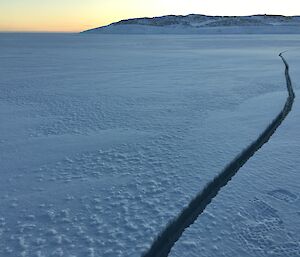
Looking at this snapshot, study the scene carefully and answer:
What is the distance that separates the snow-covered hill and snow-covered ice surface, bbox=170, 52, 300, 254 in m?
68.8

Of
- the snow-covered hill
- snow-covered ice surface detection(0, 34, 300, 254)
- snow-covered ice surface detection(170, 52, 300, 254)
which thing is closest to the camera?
snow-covered ice surface detection(170, 52, 300, 254)

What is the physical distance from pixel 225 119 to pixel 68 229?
2643 millimetres

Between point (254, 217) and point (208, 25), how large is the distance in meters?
93.4

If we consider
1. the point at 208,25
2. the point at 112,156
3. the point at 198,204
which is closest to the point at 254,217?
the point at 198,204

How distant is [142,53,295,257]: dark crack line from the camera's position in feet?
6.01

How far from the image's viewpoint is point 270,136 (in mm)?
3520

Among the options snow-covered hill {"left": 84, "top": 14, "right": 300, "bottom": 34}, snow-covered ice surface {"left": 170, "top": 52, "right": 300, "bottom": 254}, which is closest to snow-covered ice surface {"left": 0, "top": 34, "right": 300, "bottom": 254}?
snow-covered ice surface {"left": 170, "top": 52, "right": 300, "bottom": 254}

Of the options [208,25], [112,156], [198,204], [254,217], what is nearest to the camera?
[254,217]

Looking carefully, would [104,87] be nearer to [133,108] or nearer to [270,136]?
[133,108]

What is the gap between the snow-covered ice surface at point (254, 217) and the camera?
1.79 m

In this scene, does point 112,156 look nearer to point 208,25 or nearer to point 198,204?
point 198,204

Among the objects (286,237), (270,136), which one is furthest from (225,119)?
(286,237)

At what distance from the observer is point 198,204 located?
7.37 ft

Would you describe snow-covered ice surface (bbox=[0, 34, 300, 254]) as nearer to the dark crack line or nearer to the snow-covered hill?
the dark crack line
